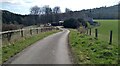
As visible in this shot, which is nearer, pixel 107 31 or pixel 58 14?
pixel 107 31

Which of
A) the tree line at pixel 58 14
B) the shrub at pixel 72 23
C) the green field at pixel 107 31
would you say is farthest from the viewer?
the tree line at pixel 58 14

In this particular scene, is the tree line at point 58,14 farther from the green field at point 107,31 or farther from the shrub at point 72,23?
the green field at point 107,31

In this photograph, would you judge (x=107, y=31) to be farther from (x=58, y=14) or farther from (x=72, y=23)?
(x=58, y=14)

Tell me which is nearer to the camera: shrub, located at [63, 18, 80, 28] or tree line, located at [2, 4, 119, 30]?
shrub, located at [63, 18, 80, 28]

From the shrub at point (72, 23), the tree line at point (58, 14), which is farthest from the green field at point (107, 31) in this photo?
the tree line at point (58, 14)

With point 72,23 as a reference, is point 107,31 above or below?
below

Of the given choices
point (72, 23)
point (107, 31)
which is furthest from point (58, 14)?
point (107, 31)

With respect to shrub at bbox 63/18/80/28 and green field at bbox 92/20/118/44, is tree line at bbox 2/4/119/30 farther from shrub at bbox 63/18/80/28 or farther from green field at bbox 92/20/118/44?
green field at bbox 92/20/118/44

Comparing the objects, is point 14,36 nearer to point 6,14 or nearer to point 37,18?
point 6,14

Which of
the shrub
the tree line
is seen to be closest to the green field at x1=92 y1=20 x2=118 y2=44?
the shrub

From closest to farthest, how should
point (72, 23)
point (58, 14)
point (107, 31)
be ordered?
point (107, 31)
point (72, 23)
point (58, 14)

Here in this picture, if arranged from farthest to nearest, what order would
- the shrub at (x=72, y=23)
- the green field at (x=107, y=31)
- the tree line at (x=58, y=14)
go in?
1. the tree line at (x=58, y=14)
2. the shrub at (x=72, y=23)
3. the green field at (x=107, y=31)

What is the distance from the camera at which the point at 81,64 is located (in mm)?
10391

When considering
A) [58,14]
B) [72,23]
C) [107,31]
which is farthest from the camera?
[58,14]
